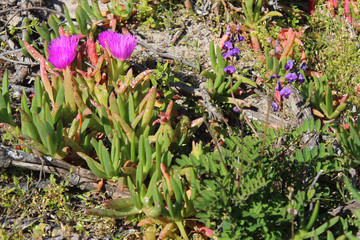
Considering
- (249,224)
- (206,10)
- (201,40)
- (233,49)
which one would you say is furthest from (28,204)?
(206,10)

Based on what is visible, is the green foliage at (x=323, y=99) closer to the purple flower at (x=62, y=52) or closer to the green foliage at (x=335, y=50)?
the green foliage at (x=335, y=50)

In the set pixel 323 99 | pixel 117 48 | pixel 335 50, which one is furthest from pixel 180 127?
pixel 335 50

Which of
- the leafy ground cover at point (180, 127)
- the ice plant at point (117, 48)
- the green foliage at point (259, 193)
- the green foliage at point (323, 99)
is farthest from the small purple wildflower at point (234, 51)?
the green foliage at point (259, 193)

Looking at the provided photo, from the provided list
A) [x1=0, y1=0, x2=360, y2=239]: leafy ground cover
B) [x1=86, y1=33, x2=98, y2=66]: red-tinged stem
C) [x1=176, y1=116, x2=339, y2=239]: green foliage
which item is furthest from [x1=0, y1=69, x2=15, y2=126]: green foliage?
[x1=176, y1=116, x2=339, y2=239]: green foliage

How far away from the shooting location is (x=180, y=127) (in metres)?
2.96

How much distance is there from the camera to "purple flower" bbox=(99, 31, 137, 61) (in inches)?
116

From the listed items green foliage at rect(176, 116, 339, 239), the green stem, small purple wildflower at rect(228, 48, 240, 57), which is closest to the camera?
green foliage at rect(176, 116, 339, 239)

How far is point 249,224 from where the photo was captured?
2.14 metres

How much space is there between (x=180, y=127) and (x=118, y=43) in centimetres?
76

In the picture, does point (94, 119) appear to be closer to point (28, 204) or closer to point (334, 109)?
point (28, 204)

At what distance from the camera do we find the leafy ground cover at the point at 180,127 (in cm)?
229

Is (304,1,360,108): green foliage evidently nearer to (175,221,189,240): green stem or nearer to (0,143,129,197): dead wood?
(175,221,189,240): green stem

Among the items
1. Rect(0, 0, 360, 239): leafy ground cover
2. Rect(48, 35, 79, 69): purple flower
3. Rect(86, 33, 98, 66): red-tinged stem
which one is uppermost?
Rect(48, 35, 79, 69): purple flower

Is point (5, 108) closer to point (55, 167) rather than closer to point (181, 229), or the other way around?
point (55, 167)
